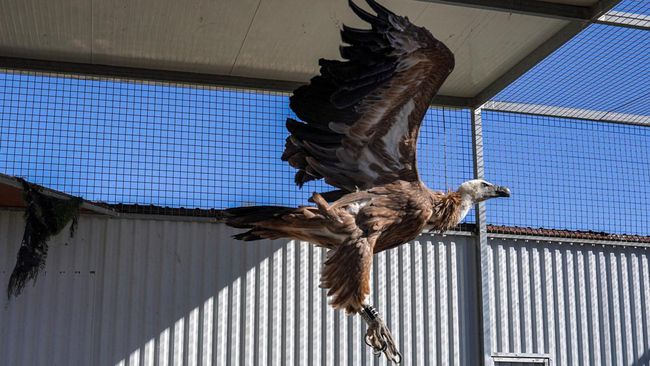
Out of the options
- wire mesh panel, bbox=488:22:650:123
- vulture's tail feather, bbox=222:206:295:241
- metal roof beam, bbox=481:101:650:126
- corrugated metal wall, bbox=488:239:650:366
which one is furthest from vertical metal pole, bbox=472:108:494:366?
vulture's tail feather, bbox=222:206:295:241

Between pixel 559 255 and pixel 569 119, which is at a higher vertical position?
pixel 569 119

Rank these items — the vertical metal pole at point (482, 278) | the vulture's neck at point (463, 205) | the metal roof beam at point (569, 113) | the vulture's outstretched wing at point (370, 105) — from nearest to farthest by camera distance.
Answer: the vulture's outstretched wing at point (370, 105) < the vulture's neck at point (463, 205) < the vertical metal pole at point (482, 278) < the metal roof beam at point (569, 113)

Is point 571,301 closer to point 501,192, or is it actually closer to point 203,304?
point 501,192

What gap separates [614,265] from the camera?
28.7 feet

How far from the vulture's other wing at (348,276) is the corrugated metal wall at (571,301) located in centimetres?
308

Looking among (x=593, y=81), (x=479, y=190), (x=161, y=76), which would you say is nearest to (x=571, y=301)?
(x=593, y=81)

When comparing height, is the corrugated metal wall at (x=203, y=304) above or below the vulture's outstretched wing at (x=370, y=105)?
below

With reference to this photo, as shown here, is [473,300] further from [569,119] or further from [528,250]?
[569,119]

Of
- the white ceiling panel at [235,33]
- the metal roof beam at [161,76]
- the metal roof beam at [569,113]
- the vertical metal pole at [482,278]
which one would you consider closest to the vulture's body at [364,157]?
the white ceiling panel at [235,33]

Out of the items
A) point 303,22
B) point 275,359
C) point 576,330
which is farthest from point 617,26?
point 275,359

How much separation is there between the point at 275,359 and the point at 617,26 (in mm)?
4034

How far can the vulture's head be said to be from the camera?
6621 millimetres

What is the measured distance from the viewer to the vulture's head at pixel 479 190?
6621 millimetres

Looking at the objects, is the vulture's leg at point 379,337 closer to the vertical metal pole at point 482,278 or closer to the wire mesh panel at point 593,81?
the vertical metal pole at point 482,278
